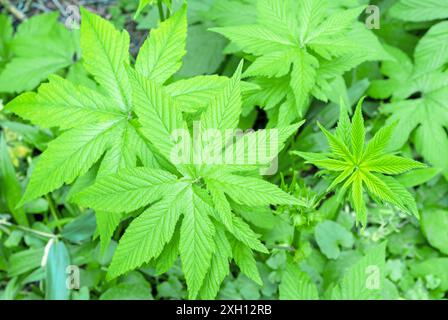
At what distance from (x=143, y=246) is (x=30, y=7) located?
2497 mm

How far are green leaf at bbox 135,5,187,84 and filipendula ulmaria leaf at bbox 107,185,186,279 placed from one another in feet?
1.61

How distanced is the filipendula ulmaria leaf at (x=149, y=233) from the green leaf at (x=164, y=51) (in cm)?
49

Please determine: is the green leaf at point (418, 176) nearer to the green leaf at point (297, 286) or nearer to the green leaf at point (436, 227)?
the green leaf at point (436, 227)

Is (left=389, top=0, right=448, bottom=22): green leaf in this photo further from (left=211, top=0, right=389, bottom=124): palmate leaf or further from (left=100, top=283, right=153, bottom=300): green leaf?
(left=100, top=283, right=153, bottom=300): green leaf

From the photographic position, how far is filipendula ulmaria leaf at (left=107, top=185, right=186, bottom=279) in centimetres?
159

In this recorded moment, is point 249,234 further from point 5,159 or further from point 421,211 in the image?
point 5,159

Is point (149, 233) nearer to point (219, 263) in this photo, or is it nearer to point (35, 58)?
point (219, 263)

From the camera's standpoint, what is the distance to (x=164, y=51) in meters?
1.81

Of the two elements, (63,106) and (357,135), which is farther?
(63,106)

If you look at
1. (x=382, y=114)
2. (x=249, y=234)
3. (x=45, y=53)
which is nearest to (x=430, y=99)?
(x=382, y=114)

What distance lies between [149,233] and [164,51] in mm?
686

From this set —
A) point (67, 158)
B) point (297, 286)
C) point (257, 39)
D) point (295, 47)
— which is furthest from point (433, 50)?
point (67, 158)

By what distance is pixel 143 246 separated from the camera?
5.23ft

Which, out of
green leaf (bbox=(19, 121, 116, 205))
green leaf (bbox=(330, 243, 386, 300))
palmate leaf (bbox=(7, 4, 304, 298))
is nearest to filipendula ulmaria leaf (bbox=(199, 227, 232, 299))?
palmate leaf (bbox=(7, 4, 304, 298))
